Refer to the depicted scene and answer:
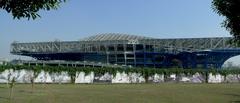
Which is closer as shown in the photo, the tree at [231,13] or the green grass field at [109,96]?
the tree at [231,13]

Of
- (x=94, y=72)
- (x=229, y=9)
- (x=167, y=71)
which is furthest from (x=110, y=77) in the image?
(x=229, y=9)

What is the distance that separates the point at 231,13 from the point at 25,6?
37.2 ft

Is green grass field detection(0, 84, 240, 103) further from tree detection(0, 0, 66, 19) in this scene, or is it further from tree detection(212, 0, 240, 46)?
tree detection(0, 0, 66, 19)

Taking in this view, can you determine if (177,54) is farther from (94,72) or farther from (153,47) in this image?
(94,72)

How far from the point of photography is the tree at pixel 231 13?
2070 centimetres

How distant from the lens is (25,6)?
38.8 feet

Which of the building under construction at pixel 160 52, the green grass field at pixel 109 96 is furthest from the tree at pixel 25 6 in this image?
the building under construction at pixel 160 52

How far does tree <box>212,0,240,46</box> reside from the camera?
67.9ft

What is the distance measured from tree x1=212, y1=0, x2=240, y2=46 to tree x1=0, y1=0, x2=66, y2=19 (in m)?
10.5

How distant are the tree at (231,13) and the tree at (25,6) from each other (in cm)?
1049

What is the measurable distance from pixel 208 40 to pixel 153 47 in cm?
2083

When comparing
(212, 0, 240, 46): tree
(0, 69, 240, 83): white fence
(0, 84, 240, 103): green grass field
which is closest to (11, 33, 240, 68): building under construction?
(0, 69, 240, 83): white fence

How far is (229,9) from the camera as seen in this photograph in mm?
20969

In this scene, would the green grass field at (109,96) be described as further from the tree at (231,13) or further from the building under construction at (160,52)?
the building under construction at (160,52)
